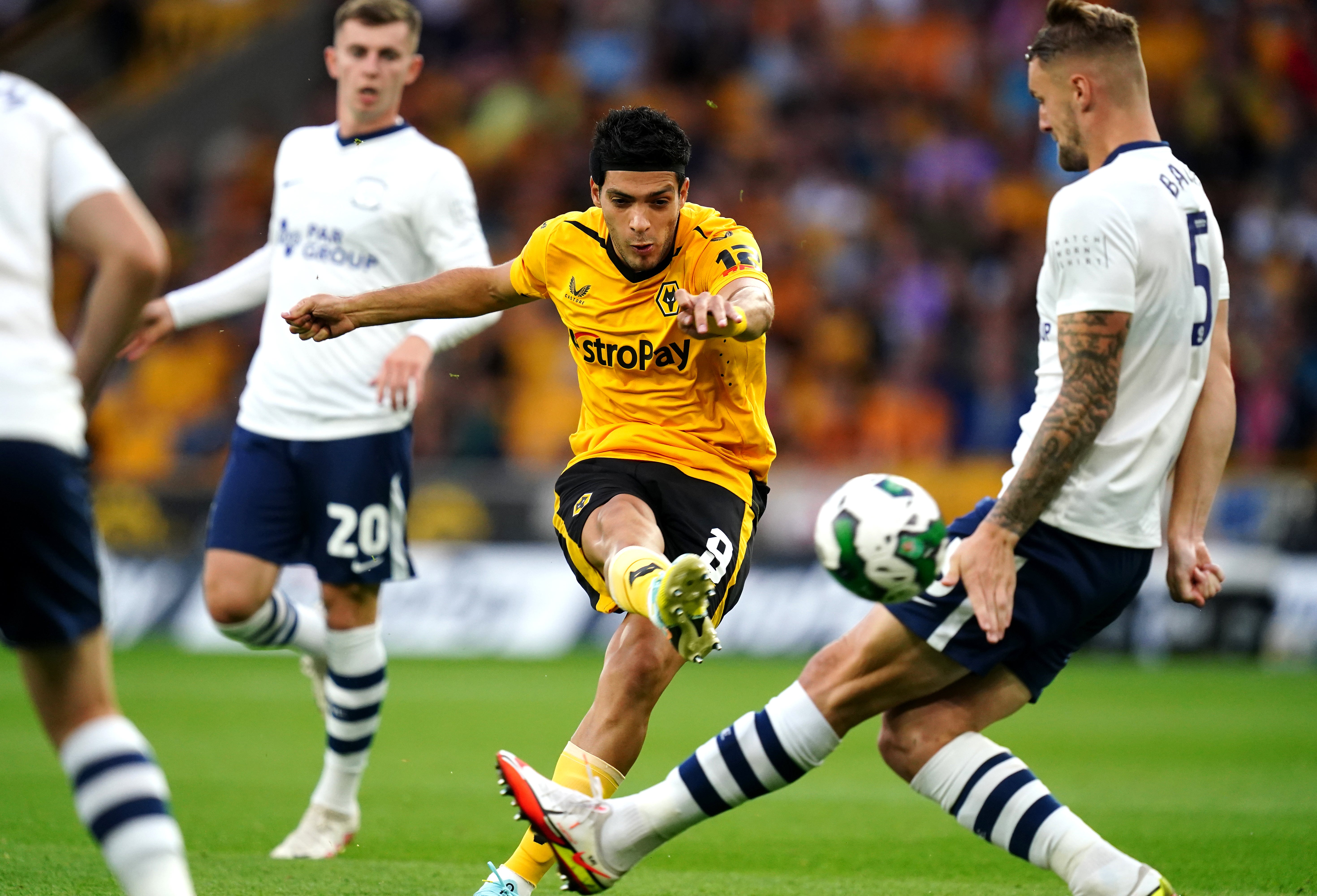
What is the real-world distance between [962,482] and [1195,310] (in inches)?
388

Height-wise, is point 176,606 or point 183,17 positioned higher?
point 183,17

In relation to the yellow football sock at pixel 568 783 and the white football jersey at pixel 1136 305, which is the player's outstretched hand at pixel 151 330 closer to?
the yellow football sock at pixel 568 783

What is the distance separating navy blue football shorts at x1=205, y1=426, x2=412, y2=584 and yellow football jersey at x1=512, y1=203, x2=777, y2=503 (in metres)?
1.37

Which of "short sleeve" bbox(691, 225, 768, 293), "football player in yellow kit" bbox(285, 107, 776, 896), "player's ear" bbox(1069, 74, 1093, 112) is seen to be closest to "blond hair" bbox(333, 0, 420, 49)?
"football player in yellow kit" bbox(285, 107, 776, 896)

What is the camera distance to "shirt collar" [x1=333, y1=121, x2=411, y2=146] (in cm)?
638

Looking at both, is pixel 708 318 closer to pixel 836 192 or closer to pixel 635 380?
pixel 635 380

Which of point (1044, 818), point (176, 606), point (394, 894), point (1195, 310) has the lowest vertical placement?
point (176, 606)

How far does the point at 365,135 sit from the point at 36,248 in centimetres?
332

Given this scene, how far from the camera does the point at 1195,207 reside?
4.18m

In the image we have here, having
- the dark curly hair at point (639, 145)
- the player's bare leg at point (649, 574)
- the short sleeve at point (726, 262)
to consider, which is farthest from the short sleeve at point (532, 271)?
the player's bare leg at point (649, 574)

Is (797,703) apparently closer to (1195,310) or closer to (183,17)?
(1195,310)

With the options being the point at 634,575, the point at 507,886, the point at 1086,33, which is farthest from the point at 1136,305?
the point at 507,886

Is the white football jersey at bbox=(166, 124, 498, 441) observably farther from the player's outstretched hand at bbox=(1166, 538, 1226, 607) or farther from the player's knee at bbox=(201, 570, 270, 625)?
the player's outstretched hand at bbox=(1166, 538, 1226, 607)

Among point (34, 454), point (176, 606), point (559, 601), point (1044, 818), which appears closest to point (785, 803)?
point (1044, 818)
